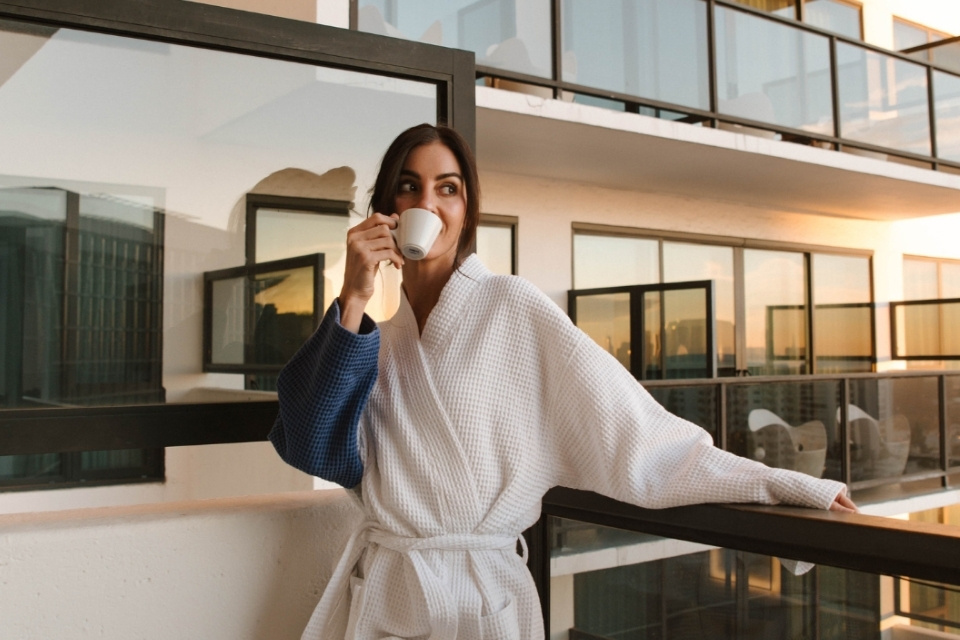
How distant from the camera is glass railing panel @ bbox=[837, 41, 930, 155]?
25.8 ft

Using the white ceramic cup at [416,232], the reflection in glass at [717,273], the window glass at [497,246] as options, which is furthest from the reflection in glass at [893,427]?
the white ceramic cup at [416,232]

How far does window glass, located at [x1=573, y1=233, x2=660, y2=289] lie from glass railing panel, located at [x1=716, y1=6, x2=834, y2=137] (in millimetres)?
1609

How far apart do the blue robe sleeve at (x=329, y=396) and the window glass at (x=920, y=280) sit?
1086 cm

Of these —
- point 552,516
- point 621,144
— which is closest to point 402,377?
point 552,516

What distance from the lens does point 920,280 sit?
1109 cm

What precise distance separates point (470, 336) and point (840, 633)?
0.77 metres

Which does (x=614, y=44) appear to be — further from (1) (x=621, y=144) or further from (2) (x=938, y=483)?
(2) (x=938, y=483)

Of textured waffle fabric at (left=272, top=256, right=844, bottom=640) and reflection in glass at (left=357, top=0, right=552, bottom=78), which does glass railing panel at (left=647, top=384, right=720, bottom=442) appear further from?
textured waffle fabric at (left=272, top=256, right=844, bottom=640)

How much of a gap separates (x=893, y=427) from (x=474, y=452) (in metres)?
6.60

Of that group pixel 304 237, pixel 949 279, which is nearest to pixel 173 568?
pixel 304 237

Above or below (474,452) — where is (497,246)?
above

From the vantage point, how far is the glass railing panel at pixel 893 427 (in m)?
6.80

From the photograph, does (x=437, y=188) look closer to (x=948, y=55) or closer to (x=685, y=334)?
(x=685, y=334)

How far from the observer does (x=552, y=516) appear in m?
1.80
